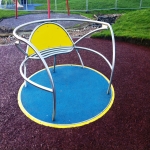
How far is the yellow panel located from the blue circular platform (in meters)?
0.58

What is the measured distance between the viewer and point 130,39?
5207 mm

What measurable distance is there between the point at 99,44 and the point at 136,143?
10.6ft

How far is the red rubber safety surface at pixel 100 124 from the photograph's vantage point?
2.22 metres

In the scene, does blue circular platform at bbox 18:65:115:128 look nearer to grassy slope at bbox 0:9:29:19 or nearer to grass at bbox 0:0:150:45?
grass at bbox 0:0:150:45

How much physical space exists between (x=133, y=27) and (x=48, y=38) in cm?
375

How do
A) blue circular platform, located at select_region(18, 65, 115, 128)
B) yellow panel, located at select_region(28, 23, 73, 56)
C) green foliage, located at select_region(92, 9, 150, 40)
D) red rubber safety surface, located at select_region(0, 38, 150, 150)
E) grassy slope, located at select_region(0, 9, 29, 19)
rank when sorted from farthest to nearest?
grassy slope, located at select_region(0, 9, 29, 19) < green foliage, located at select_region(92, 9, 150, 40) < yellow panel, located at select_region(28, 23, 73, 56) < blue circular platform, located at select_region(18, 65, 115, 128) < red rubber safety surface, located at select_region(0, 38, 150, 150)

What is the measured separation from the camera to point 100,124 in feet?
8.19

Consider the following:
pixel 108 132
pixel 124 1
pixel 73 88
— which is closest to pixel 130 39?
pixel 73 88

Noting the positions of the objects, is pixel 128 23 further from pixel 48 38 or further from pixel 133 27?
pixel 48 38

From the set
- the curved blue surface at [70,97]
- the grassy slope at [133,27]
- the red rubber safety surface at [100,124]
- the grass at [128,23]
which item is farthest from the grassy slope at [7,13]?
the curved blue surface at [70,97]

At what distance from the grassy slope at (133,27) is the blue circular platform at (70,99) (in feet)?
6.89

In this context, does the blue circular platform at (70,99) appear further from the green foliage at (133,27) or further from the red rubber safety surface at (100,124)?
the green foliage at (133,27)

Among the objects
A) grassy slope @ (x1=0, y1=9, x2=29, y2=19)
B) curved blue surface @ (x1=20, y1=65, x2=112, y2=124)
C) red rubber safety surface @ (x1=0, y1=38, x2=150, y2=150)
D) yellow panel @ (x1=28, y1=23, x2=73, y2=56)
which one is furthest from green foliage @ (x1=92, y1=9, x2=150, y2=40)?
grassy slope @ (x1=0, y1=9, x2=29, y2=19)

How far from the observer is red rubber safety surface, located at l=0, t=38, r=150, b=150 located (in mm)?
2223
